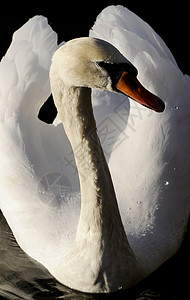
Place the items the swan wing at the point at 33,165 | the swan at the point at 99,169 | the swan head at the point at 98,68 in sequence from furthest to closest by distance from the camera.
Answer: the swan wing at the point at 33,165 < the swan at the point at 99,169 < the swan head at the point at 98,68

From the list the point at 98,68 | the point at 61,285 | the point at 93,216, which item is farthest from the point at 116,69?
the point at 61,285

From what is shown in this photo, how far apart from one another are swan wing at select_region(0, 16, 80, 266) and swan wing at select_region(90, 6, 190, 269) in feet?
0.98

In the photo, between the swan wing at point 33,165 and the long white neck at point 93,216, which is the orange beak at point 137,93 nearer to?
the long white neck at point 93,216

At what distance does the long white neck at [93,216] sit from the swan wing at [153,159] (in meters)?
0.23

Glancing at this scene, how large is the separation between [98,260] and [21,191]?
0.73 m

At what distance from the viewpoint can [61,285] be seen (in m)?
4.39

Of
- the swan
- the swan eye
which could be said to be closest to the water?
the swan

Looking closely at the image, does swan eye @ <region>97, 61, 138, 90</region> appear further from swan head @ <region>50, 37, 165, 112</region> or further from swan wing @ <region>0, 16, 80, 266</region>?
swan wing @ <region>0, 16, 80, 266</region>

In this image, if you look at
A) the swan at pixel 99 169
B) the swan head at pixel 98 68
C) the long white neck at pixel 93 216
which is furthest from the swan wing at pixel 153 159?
the swan head at pixel 98 68

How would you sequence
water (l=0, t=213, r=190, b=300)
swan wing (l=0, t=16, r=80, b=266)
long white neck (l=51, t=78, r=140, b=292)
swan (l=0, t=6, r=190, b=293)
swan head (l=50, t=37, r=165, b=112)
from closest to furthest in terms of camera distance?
swan head (l=50, t=37, r=165, b=112) < long white neck (l=51, t=78, r=140, b=292) < swan (l=0, t=6, r=190, b=293) < water (l=0, t=213, r=190, b=300) < swan wing (l=0, t=16, r=80, b=266)

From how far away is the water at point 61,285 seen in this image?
434cm

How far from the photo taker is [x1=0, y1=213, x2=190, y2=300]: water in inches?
171

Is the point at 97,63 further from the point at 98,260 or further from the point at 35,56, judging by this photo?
the point at 35,56

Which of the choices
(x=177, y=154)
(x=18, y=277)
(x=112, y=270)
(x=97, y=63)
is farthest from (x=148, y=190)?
(x=97, y=63)
